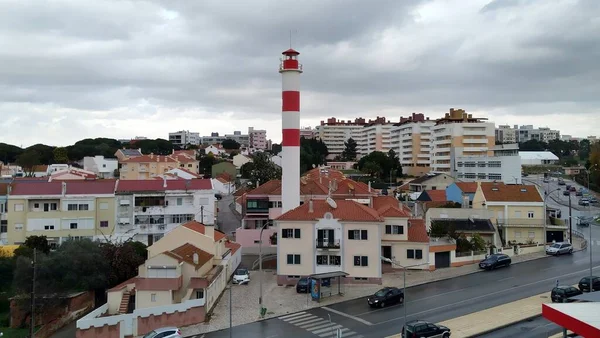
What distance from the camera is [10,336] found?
114 feet

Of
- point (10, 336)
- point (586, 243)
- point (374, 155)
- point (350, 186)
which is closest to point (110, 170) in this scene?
point (374, 155)

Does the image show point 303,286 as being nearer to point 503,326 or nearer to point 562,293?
point 503,326

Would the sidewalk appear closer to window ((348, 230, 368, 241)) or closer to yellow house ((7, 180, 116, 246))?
window ((348, 230, 368, 241))

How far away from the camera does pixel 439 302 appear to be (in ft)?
109

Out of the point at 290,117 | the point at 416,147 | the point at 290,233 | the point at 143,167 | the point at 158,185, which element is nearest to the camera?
the point at 290,233

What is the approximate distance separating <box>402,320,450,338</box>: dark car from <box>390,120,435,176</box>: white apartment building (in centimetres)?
10719

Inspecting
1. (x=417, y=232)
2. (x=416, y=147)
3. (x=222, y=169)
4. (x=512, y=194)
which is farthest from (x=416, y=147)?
(x=417, y=232)

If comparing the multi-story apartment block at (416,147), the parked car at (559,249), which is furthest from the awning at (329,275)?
the multi-story apartment block at (416,147)

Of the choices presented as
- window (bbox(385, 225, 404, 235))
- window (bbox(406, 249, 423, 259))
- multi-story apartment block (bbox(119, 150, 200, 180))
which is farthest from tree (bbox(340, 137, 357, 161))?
window (bbox(406, 249, 423, 259))

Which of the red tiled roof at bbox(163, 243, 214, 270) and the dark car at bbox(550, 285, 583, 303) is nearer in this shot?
the dark car at bbox(550, 285, 583, 303)

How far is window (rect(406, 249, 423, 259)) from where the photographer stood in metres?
41.9

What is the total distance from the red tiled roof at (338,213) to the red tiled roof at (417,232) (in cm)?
452

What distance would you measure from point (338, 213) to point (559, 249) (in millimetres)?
22301

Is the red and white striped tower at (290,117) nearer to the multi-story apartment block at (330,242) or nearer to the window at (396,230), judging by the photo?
the multi-story apartment block at (330,242)
